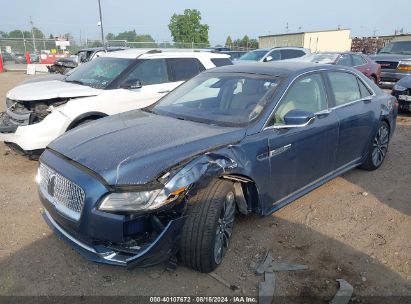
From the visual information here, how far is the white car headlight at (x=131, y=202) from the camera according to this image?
2.57 metres

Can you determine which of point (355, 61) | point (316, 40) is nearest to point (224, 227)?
point (355, 61)

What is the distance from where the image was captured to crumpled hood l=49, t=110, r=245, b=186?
8.77ft

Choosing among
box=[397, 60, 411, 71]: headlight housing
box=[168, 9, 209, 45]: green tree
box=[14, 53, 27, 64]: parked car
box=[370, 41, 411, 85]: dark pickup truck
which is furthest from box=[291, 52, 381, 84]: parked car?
box=[168, 9, 209, 45]: green tree

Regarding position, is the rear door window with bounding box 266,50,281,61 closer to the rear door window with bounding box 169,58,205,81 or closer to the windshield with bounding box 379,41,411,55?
the windshield with bounding box 379,41,411,55

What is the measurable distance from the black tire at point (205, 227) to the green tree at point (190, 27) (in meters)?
67.7

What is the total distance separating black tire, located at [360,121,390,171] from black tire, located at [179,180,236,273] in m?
3.04

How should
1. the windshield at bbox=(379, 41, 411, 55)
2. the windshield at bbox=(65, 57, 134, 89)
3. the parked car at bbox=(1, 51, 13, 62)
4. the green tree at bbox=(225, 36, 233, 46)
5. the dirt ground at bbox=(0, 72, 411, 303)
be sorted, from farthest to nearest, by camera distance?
the green tree at bbox=(225, 36, 233, 46), the parked car at bbox=(1, 51, 13, 62), the windshield at bbox=(379, 41, 411, 55), the windshield at bbox=(65, 57, 134, 89), the dirt ground at bbox=(0, 72, 411, 303)

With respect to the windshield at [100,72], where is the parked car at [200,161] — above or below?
below

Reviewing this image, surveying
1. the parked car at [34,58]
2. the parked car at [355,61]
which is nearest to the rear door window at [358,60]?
the parked car at [355,61]

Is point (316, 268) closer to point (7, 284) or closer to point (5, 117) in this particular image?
point (7, 284)

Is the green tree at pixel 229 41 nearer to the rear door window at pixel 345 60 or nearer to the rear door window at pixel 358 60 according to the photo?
the rear door window at pixel 358 60

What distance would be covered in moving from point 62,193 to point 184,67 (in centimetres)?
440

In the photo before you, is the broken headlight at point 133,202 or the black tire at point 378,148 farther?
the black tire at point 378,148

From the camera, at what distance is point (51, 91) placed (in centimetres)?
550
